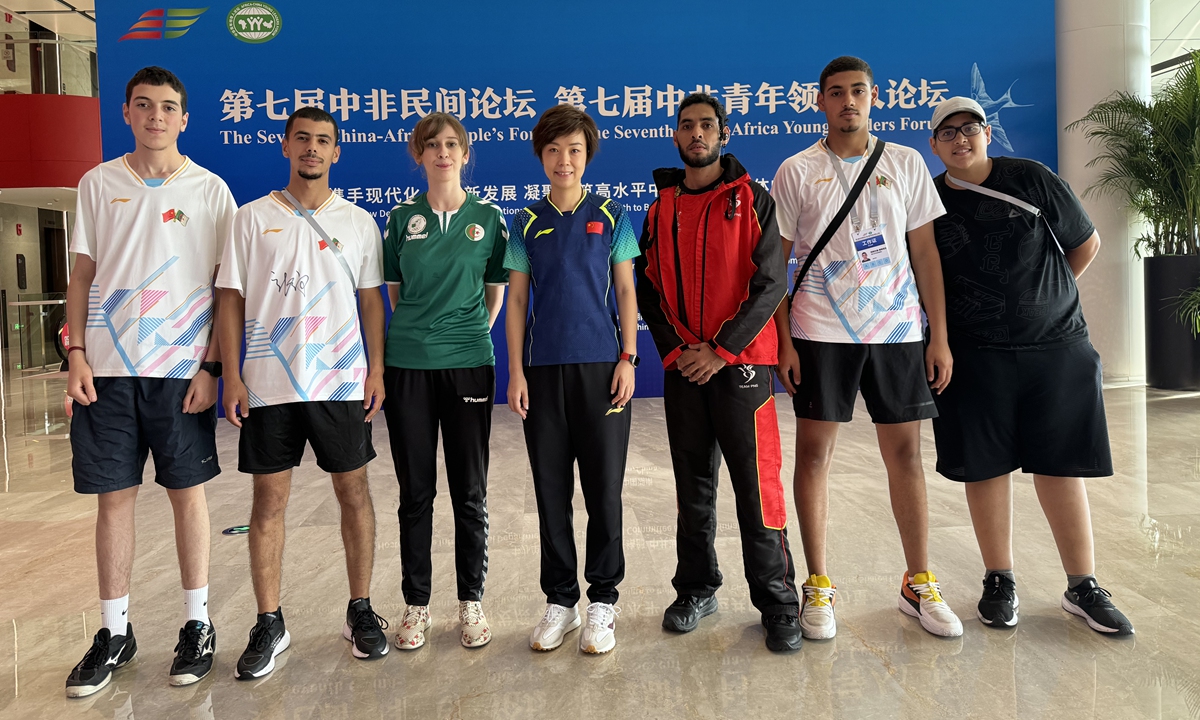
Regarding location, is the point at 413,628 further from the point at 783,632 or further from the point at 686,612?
the point at 783,632

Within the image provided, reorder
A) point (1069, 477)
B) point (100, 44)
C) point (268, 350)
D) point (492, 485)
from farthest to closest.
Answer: point (100, 44)
point (492, 485)
point (1069, 477)
point (268, 350)

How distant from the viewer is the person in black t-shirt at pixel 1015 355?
2.30 metres

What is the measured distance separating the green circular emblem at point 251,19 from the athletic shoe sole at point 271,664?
18.0ft

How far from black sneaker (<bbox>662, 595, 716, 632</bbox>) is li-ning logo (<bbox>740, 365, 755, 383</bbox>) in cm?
67

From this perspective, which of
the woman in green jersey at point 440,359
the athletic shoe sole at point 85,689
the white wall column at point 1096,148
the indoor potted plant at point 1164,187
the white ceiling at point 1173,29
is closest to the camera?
the athletic shoe sole at point 85,689

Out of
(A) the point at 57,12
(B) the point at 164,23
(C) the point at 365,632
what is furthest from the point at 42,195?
(C) the point at 365,632

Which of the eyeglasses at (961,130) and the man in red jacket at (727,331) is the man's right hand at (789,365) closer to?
the man in red jacket at (727,331)

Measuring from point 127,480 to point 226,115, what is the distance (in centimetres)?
510

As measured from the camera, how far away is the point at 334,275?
2229 millimetres

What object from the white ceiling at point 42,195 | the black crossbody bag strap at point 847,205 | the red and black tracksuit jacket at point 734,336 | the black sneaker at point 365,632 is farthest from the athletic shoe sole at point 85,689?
the white ceiling at point 42,195

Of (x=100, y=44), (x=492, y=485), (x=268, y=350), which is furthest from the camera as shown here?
(x=100, y=44)

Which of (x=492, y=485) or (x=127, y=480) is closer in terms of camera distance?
(x=127, y=480)

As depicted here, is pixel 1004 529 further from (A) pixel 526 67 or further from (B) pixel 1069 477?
(A) pixel 526 67

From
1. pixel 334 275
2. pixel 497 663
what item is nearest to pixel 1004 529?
pixel 497 663
